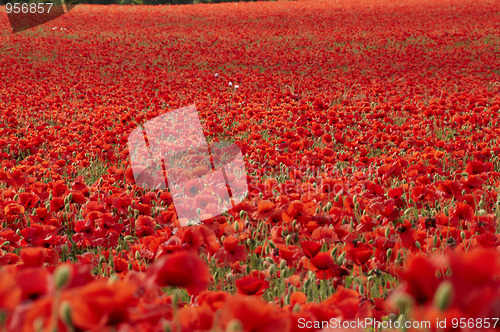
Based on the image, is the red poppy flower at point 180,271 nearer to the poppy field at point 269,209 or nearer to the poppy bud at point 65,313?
the poppy field at point 269,209

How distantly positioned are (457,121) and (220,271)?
4073mm

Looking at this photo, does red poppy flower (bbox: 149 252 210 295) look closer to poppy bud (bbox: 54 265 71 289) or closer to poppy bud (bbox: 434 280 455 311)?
poppy bud (bbox: 54 265 71 289)

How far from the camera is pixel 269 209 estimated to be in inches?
84.0

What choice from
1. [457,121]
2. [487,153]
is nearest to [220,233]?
[487,153]

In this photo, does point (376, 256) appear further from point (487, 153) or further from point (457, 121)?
point (457, 121)

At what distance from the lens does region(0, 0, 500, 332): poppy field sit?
0.61 meters

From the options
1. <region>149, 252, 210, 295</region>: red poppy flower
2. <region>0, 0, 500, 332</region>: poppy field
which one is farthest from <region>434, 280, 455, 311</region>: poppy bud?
<region>149, 252, 210, 295</region>: red poppy flower

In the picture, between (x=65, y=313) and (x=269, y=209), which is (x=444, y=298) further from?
(x=269, y=209)

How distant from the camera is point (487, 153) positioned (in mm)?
3498

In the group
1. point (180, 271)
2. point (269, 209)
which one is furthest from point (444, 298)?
point (269, 209)

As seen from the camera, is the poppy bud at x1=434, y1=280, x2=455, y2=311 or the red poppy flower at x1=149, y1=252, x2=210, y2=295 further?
the red poppy flower at x1=149, y1=252, x2=210, y2=295

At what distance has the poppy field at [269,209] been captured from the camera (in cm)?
61

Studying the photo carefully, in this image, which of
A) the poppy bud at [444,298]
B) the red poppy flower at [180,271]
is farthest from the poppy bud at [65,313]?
the poppy bud at [444,298]

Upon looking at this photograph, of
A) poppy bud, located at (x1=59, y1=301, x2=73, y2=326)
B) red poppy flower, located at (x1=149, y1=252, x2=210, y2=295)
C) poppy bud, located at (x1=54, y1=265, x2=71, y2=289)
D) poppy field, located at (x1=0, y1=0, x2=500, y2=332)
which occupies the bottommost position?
poppy field, located at (x1=0, y1=0, x2=500, y2=332)
